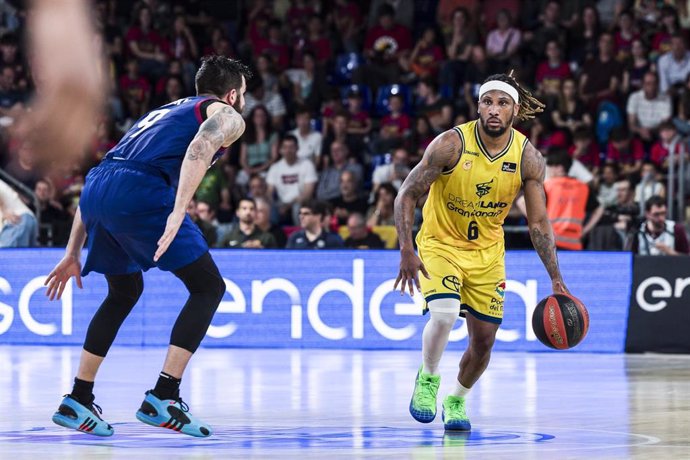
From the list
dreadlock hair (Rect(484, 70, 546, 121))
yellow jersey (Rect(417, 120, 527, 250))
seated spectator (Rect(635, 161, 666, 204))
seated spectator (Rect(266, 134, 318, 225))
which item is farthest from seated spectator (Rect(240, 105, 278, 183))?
yellow jersey (Rect(417, 120, 527, 250))

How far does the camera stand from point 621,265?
14188 millimetres

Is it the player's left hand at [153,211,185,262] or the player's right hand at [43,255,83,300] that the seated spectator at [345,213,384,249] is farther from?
the player's left hand at [153,211,185,262]

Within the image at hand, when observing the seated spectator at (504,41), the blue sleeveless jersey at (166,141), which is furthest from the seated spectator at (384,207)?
the blue sleeveless jersey at (166,141)

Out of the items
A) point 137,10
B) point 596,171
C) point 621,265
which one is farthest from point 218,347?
point 137,10

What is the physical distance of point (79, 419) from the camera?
24.8 feet

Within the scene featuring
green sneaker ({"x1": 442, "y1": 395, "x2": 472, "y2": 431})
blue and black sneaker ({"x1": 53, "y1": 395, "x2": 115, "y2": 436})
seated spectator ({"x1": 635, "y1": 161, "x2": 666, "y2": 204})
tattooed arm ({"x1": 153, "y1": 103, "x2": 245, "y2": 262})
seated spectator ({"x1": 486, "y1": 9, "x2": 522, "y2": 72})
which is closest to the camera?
tattooed arm ({"x1": 153, "y1": 103, "x2": 245, "y2": 262})

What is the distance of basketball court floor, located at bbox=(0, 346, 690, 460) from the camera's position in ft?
23.5

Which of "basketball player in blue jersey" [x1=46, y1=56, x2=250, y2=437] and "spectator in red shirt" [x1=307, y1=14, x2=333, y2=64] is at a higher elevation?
"spectator in red shirt" [x1=307, y1=14, x2=333, y2=64]

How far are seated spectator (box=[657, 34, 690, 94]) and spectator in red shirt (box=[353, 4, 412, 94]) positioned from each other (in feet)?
12.8

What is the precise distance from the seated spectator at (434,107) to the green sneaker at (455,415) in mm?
10821

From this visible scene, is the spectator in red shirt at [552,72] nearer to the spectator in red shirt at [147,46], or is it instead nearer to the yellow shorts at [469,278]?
the spectator in red shirt at [147,46]

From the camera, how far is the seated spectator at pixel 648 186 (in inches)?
654

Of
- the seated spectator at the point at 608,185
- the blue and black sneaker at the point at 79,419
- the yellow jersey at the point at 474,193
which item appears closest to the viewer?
the blue and black sneaker at the point at 79,419

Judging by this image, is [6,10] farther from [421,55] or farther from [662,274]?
[662,274]
